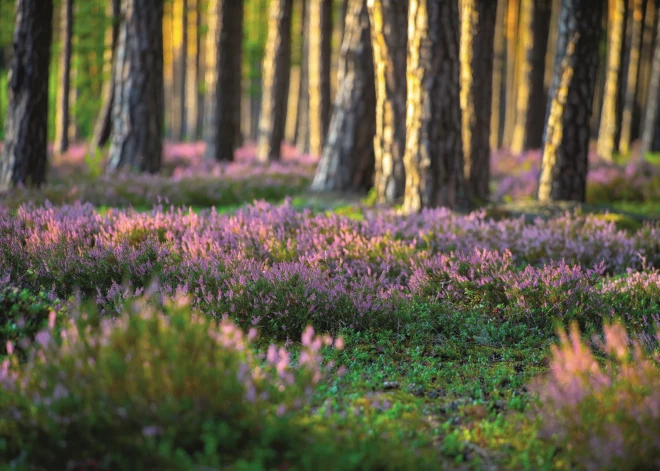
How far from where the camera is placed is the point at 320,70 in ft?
55.6

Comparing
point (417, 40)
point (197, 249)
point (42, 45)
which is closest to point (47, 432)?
point (197, 249)

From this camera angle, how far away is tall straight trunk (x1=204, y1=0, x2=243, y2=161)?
14.8m

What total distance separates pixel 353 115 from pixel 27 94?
4.97m

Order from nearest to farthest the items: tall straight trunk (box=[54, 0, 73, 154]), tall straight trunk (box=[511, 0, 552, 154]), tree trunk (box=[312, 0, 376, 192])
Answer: tree trunk (box=[312, 0, 376, 192]) → tall straight trunk (box=[54, 0, 73, 154]) → tall straight trunk (box=[511, 0, 552, 154])

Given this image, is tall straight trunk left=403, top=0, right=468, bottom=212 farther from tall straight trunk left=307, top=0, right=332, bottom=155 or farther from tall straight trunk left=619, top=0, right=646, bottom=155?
tall straight trunk left=619, top=0, right=646, bottom=155

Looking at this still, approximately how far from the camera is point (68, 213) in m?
6.47

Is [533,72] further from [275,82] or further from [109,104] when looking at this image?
[109,104]

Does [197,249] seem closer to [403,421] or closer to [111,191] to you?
[403,421]

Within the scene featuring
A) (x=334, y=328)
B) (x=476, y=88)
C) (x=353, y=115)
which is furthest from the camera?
(x=353, y=115)

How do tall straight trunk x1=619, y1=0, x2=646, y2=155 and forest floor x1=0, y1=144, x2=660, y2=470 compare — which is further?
tall straight trunk x1=619, y1=0, x2=646, y2=155

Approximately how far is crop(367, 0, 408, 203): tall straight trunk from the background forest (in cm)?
3

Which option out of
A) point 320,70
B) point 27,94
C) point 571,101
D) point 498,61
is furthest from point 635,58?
point 27,94

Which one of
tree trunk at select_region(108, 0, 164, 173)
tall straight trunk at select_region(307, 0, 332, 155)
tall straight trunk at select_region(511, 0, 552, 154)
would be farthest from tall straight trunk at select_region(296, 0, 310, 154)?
tree trunk at select_region(108, 0, 164, 173)

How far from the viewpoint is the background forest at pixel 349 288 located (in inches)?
106
